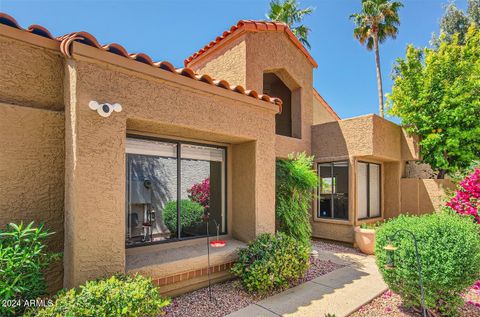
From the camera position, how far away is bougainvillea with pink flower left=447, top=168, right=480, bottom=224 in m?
9.59

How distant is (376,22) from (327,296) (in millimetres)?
26523

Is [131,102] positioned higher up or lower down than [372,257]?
higher up

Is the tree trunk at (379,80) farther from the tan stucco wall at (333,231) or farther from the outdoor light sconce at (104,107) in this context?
the outdoor light sconce at (104,107)

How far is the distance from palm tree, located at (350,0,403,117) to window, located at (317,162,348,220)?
19.1 meters

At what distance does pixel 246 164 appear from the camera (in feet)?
27.5

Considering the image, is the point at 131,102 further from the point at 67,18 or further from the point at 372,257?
the point at 372,257

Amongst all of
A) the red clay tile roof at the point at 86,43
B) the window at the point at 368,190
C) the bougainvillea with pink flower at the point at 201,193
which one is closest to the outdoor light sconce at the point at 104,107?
the red clay tile roof at the point at 86,43

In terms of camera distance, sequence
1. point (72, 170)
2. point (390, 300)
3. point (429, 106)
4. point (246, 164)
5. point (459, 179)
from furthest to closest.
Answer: point (429, 106)
point (459, 179)
point (246, 164)
point (390, 300)
point (72, 170)

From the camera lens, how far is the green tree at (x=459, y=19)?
81.7 ft

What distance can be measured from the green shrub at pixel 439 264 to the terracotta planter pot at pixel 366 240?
5429mm

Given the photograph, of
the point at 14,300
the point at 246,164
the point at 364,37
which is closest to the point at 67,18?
the point at 246,164

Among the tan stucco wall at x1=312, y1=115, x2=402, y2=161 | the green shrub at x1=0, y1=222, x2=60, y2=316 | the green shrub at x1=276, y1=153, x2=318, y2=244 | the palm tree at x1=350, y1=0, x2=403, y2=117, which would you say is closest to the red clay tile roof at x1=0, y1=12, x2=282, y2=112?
the green shrub at x1=0, y1=222, x2=60, y2=316

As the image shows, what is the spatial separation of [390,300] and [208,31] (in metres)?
16.3

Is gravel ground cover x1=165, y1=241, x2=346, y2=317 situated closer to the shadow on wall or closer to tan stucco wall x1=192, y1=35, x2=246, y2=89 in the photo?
tan stucco wall x1=192, y1=35, x2=246, y2=89
